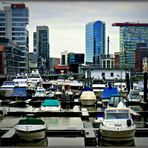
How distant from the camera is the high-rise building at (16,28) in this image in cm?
10331

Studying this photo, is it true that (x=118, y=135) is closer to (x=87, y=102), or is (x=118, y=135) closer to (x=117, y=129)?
(x=117, y=129)

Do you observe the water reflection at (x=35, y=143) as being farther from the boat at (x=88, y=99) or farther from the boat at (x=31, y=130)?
the boat at (x=88, y=99)

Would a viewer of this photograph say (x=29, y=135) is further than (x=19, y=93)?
No

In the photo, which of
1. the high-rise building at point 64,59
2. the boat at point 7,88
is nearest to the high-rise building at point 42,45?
the high-rise building at point 64,59

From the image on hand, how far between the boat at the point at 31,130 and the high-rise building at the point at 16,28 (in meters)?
85.5

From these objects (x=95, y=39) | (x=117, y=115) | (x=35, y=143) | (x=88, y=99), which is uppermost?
(x=95, y=39)

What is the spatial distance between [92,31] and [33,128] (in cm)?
10315

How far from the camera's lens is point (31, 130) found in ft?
47.3

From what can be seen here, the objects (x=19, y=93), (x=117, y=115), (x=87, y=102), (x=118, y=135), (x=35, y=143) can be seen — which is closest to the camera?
(x=118, y=135)

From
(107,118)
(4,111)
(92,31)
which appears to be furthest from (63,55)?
(107,118)

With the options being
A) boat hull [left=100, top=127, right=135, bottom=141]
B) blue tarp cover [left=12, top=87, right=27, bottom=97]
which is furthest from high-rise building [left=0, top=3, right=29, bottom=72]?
boat hull [left=100, top=127, right=135, bottom=141]

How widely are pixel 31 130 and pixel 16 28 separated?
96.4 meters

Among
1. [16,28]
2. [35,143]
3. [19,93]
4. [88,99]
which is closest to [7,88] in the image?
[19,93]

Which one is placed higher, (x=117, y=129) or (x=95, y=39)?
(x=95, y=39)
